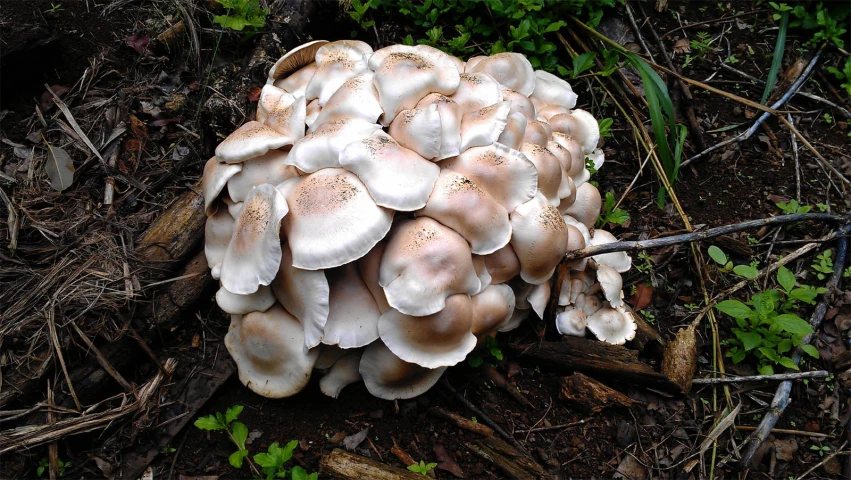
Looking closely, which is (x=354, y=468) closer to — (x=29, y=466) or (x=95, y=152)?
(x=29, y=466)

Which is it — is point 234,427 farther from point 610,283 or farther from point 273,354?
point 610,283

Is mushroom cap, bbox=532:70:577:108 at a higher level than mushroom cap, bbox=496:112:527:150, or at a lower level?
lower

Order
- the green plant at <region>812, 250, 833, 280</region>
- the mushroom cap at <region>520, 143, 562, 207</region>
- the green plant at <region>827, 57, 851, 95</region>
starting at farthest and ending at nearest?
the green plant at <region>827, 57, 851, 95</region> < the green plant at <region>812, 250, 833, 280</region> < the mushroom cap at <region>520, 143, 562, 207</region>

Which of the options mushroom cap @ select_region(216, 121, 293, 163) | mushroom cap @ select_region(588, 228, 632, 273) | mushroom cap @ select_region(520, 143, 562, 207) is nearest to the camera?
mushroom cap @ select_region(216, 121, 293, 163)

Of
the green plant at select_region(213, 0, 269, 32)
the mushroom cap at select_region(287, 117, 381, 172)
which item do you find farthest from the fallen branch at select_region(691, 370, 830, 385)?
the green plant at select_region(213, 0, 269, 32)

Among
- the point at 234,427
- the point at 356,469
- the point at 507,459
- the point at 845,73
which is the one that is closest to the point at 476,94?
the point at 507,459

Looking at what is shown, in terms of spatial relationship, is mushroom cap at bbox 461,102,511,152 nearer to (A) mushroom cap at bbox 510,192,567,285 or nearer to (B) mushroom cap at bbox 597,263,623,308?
(A) mushroom cap at bbox 510,192,567,285
